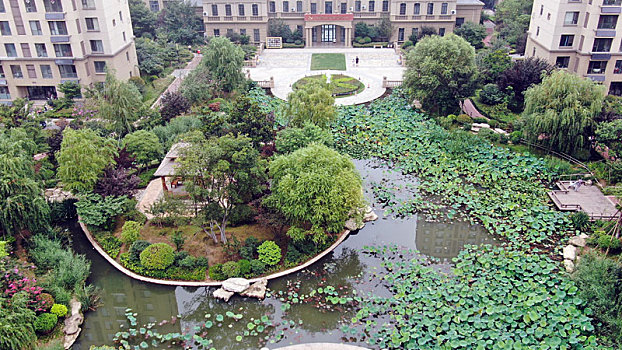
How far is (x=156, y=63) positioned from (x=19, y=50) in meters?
13.0

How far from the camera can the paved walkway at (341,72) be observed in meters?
48.0

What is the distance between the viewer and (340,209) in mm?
24469

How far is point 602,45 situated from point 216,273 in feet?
125

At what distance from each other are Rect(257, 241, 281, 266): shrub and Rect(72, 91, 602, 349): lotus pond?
1.08 m

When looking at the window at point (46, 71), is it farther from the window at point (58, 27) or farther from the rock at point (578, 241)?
the rock at point (578, 241)

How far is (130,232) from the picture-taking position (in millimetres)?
25750

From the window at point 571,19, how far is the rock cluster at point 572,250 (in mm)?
25064

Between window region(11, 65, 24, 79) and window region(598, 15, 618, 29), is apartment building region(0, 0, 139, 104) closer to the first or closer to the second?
window region(11, 65, 24, 79)

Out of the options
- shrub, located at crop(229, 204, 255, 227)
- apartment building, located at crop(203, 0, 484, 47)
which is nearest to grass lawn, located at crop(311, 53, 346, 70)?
apartment building, located at crop(203, 0, 484, 47)

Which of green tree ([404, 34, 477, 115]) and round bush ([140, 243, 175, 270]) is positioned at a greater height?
green tree ([404, 34, 477, 115])

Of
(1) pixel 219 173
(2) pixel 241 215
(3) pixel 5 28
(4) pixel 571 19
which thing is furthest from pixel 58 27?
(4) pixel 571 19

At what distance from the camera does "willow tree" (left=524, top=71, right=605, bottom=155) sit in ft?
105

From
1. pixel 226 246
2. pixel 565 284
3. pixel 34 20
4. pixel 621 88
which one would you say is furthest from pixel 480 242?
pixel 34 20

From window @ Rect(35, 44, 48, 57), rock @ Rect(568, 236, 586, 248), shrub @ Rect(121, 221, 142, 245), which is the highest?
window @ Rect(35, 44, 48, 57)
